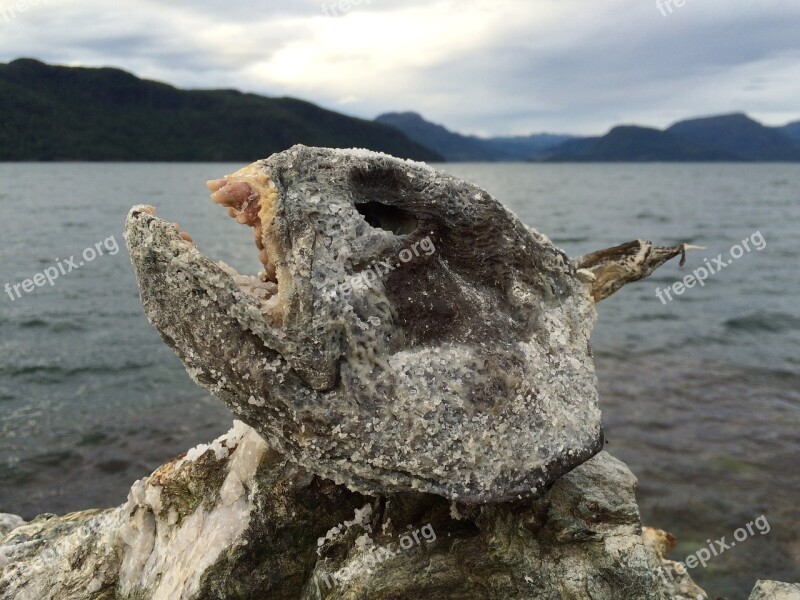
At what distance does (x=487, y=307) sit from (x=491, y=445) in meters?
1.07

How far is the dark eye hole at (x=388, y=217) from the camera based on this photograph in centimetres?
451

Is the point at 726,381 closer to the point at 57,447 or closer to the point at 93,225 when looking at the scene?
the point at 57,447

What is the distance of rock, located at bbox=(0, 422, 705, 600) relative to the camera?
13.3 feet

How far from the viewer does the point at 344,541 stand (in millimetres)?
4332

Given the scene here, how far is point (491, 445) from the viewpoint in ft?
12.3

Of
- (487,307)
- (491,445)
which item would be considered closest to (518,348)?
(487,307)
